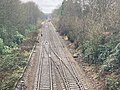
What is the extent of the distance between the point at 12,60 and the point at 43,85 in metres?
8.80

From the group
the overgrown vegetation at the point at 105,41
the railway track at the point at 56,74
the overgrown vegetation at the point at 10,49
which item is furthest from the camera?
the overgrown vegetation at the point at 105,41

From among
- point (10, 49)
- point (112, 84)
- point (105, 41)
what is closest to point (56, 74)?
point (112, 84)

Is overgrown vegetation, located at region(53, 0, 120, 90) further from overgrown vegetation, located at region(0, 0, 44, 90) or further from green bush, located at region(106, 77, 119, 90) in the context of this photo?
overgrown vegetation, located at region(0, 0, 44, 90)

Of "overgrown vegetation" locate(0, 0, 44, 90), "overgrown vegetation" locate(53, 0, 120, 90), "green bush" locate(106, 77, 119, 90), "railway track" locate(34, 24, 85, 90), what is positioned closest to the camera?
"green bush" locate(106, 77, 119, 90)

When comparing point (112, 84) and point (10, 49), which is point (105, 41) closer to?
point (112, 84)

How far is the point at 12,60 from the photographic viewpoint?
30250 millimetres

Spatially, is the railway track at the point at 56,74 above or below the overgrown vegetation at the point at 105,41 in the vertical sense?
below

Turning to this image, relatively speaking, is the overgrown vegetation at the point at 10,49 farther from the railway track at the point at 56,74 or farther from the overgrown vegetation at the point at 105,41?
the overgrown vegetation at the point at 105,41

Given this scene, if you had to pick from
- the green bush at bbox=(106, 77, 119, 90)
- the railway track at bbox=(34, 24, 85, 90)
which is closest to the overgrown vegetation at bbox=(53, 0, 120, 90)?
the green bush at bbox=(106, 77, 119, 90)

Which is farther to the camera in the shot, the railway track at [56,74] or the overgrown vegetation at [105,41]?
the overgrown vegetation at [105,41]

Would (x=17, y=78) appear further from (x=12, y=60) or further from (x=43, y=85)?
(x=12, y=60)

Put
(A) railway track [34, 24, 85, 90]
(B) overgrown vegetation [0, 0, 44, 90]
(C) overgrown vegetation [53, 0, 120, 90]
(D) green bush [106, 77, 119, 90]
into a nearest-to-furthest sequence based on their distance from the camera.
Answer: (D) green bush [106, 77, 119, 90] → (A) railway track [34, 24, 85, 90] → (B) overgrown vegetation [0, 0, 44, 90] → (C) overgrown vegetation [53, 0, 120, 90]

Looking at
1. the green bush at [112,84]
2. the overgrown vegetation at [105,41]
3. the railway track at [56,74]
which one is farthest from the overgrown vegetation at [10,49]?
the overgrown vegetation at [105,41]

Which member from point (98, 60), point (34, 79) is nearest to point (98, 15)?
point (98, 60)
